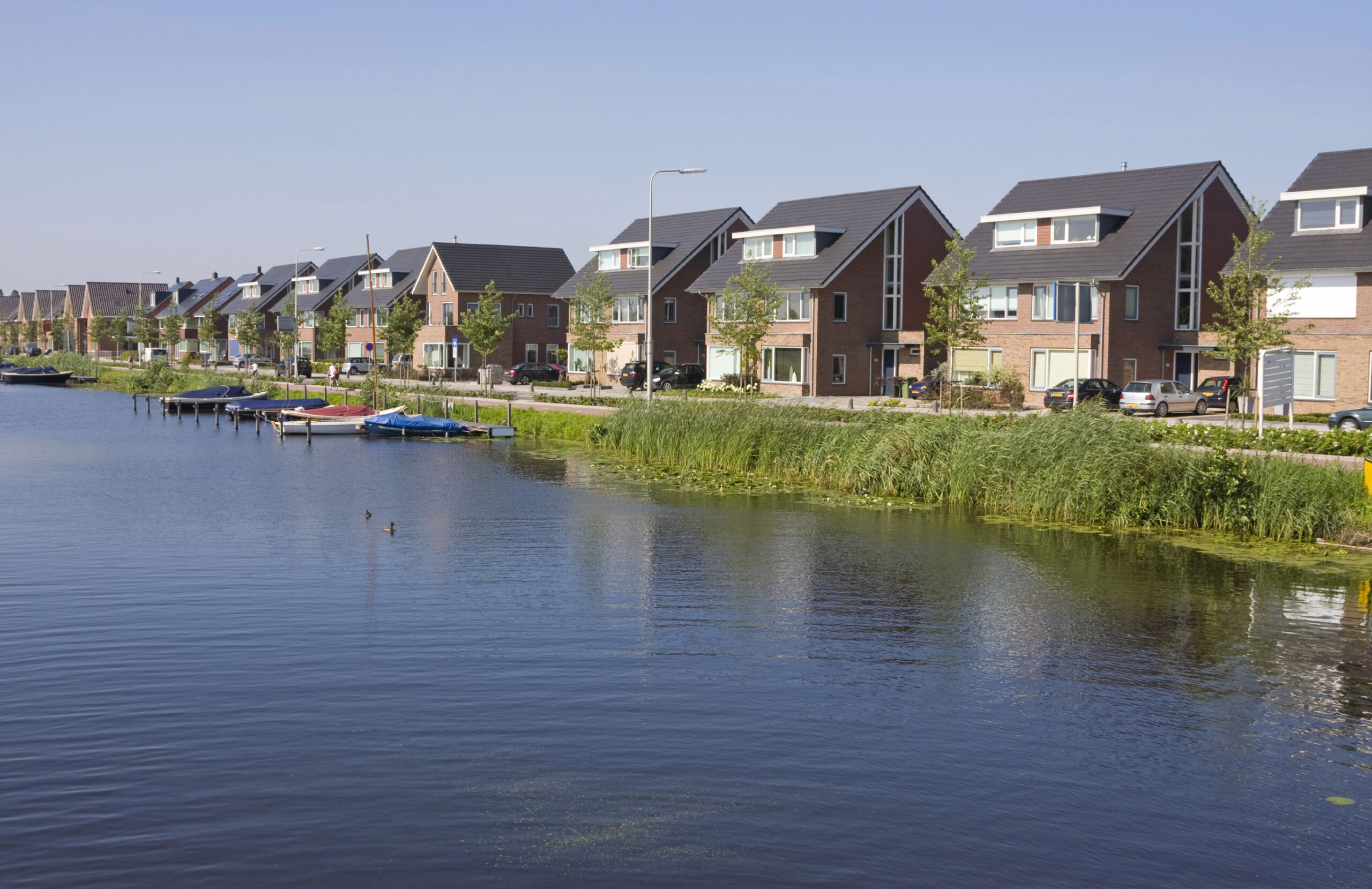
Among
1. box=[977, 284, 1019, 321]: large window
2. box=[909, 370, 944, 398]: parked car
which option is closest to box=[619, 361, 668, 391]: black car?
box=[909, 370, 944, 398]: parked car

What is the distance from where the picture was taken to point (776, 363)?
6781 centimetres

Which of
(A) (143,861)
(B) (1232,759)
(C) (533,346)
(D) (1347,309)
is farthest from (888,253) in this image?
(A) (143,861)

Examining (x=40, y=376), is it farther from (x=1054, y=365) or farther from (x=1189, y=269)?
(x=1189, y=269)

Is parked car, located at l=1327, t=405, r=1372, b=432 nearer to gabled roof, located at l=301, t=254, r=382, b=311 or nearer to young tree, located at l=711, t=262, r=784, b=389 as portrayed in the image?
young tree, located at l=711, t=262, r=784, b=389

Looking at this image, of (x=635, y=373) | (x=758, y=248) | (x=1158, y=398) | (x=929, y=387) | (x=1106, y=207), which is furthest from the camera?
(x=758, y=248)

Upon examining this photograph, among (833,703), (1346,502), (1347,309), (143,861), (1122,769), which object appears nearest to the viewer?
(143,861)

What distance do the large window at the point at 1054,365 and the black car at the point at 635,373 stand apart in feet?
69.7

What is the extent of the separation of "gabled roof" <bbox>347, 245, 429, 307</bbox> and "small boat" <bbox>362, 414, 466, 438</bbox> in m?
46.8

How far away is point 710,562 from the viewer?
24.3m

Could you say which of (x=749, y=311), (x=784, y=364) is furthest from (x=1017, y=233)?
(x=749, y=311)

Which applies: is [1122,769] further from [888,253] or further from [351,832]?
[888,253]

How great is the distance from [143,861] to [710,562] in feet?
49.0

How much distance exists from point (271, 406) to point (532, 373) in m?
21.9

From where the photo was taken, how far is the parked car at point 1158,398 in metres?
50.3
